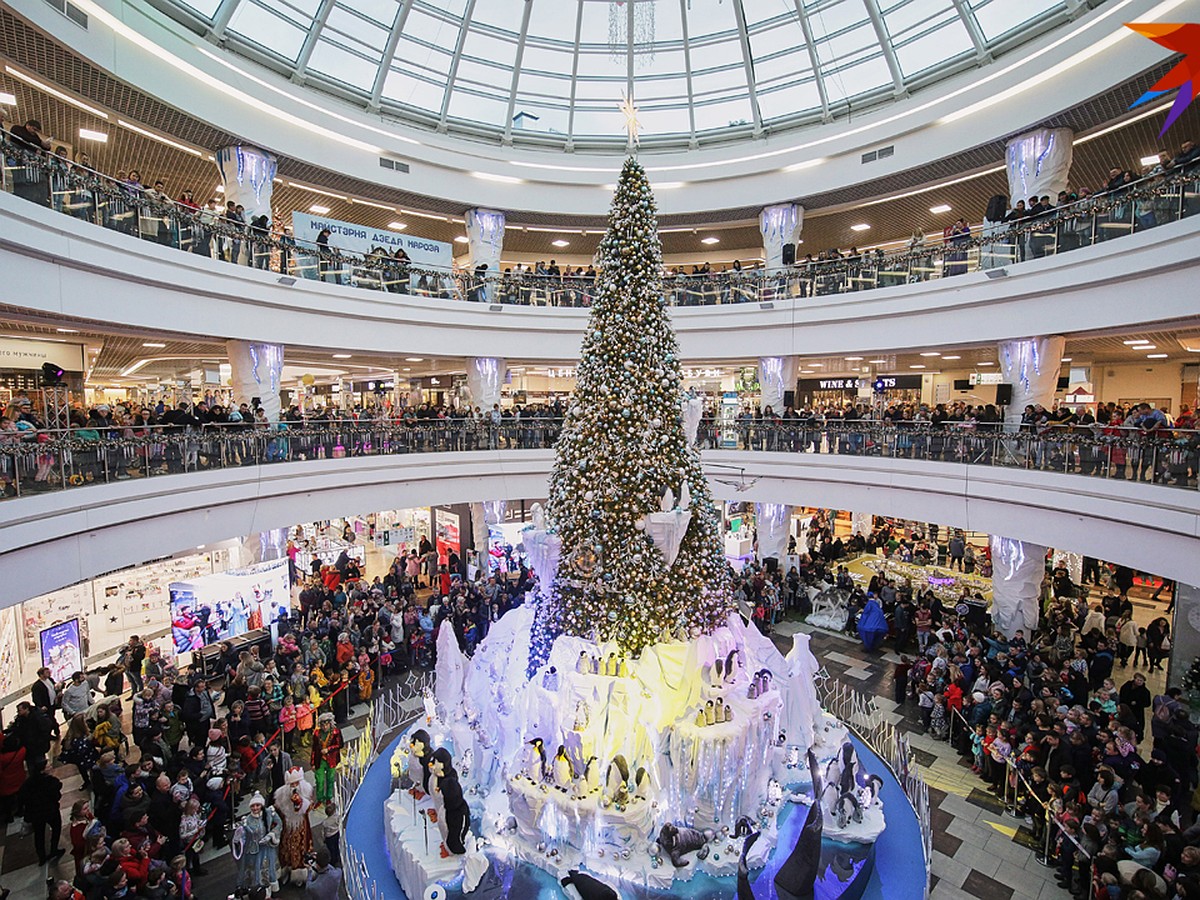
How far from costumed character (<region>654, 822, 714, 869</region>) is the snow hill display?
2 centimetres

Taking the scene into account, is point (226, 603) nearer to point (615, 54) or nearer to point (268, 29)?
point (268, 29)

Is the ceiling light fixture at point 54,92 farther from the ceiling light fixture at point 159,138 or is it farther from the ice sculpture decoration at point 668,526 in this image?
the ice sculpture decoration at point 668,526

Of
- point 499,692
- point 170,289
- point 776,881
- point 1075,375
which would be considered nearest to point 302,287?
point 170,289

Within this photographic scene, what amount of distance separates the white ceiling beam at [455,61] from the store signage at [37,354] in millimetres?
12118

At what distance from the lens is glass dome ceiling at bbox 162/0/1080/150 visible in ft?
53.0

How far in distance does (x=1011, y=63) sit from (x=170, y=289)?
743 inches

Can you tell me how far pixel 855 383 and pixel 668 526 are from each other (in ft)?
56.2

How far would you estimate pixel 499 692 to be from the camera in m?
9.99

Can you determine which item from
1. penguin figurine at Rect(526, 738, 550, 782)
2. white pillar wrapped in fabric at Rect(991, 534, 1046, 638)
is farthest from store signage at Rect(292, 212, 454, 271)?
white pillar wrapped in fabric at Rect(991, 534, 1046, 638)

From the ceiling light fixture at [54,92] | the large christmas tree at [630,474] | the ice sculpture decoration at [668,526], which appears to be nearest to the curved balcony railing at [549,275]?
the ceiling light fixture at [54,92]

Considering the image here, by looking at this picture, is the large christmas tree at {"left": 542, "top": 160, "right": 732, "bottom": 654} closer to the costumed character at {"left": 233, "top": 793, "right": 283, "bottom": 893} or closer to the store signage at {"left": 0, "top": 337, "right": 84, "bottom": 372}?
the costumed character at {"left": 233, "top": 793, "right": 283, "bottom": 893}

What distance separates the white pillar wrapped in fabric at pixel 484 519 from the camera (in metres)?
20.4

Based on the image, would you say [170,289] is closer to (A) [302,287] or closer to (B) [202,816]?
(A) [302,287]

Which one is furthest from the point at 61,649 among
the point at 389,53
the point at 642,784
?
the point at 389,53
